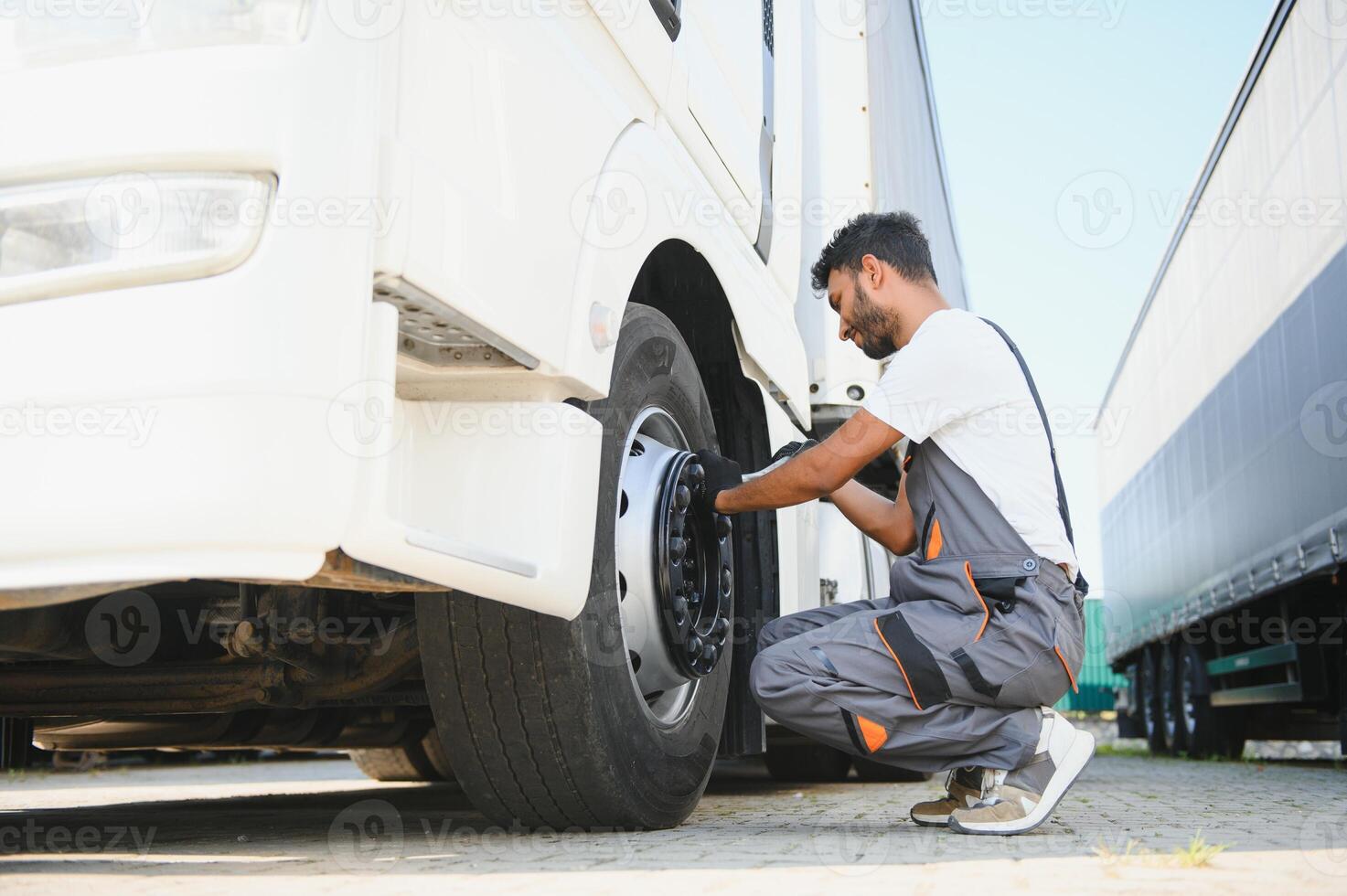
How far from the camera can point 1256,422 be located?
7.36 metres

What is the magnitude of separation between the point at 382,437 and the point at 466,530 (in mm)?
331

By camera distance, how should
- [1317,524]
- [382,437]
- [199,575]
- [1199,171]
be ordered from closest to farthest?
[199,575], [382,437], [1317,524], [1199,171]

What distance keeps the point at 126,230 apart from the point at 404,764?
4.81 metres

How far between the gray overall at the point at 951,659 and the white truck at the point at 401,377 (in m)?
0.24

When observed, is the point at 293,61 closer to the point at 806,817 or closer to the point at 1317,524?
the point at 806,817

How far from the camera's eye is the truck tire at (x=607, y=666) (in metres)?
2.21

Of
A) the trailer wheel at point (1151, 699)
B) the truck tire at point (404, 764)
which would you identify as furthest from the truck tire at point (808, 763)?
the trailer wheel at point (1151, 699)

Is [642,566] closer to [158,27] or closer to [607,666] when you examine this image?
[607,666]

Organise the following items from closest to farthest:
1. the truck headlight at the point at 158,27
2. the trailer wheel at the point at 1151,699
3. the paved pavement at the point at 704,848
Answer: the truck headlight at the point at 158,27
the paved pavement at the point at 704,848
the trailer wheel at the point at 1151,699

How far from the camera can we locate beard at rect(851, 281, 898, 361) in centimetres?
299

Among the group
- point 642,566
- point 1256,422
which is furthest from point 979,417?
point 1256,422

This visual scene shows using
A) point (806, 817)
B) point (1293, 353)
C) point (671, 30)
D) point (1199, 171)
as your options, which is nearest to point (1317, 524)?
point (1293, 353)

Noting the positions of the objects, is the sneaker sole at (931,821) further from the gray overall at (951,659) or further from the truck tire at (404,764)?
the truck tire at (404,764)

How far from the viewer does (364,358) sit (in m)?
1.56
